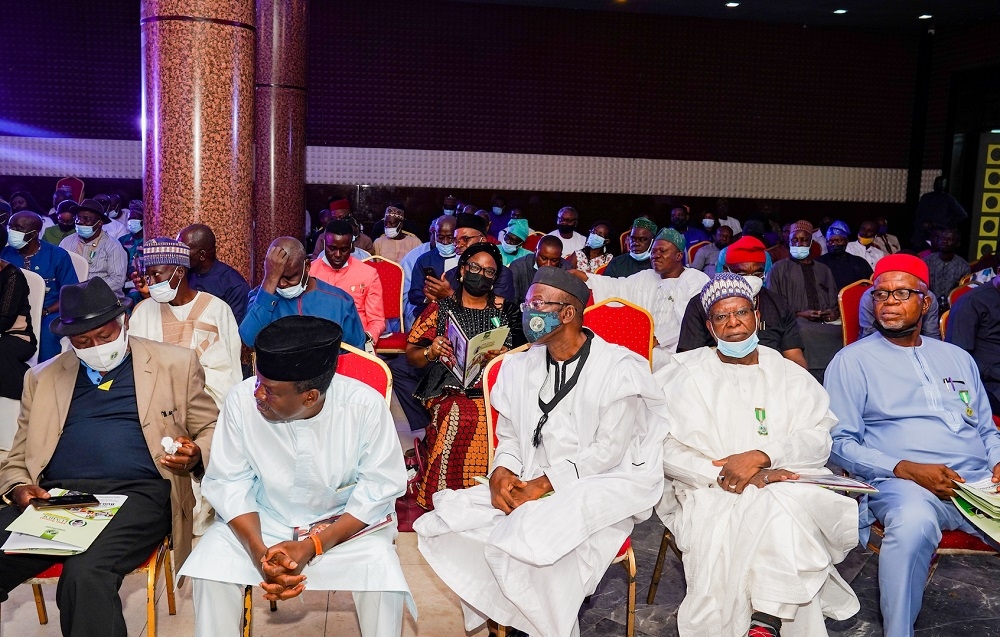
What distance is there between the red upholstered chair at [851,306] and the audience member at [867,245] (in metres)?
6.28

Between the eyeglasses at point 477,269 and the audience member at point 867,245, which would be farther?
the audience member at point 867,245

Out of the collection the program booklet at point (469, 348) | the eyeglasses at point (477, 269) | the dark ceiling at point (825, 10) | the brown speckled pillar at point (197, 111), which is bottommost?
the program booklet at point (469, 348)

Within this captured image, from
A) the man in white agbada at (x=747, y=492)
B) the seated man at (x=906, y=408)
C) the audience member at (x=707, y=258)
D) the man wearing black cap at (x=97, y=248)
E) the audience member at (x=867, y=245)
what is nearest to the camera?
the man in white agbada at (x=747, y=492)

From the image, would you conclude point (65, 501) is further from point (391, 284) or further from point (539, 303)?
point (391, 284)

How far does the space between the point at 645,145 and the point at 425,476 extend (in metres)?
12.4

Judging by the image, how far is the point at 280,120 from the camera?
1066cm

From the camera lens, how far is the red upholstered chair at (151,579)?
3.13m

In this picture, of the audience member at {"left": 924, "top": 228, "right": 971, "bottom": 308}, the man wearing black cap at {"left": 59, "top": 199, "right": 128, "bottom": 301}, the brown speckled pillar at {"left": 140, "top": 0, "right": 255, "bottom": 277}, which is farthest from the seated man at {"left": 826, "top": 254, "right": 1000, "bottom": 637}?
the man wearing black cap at {"left": 59, "top": 199, "right": 128, "bottom": 301}

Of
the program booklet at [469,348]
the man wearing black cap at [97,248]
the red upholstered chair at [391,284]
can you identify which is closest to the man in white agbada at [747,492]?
the program booklet at [469,348]

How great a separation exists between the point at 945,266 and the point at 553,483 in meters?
8.02

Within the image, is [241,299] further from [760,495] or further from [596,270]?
[596,270]

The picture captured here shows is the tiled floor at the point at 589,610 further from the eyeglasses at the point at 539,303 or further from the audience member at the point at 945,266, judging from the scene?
the audience member at the point at 945,266

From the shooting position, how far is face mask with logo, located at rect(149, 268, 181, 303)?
4.52 meters

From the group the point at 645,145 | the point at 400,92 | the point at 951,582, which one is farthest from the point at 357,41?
the point at 951,582
